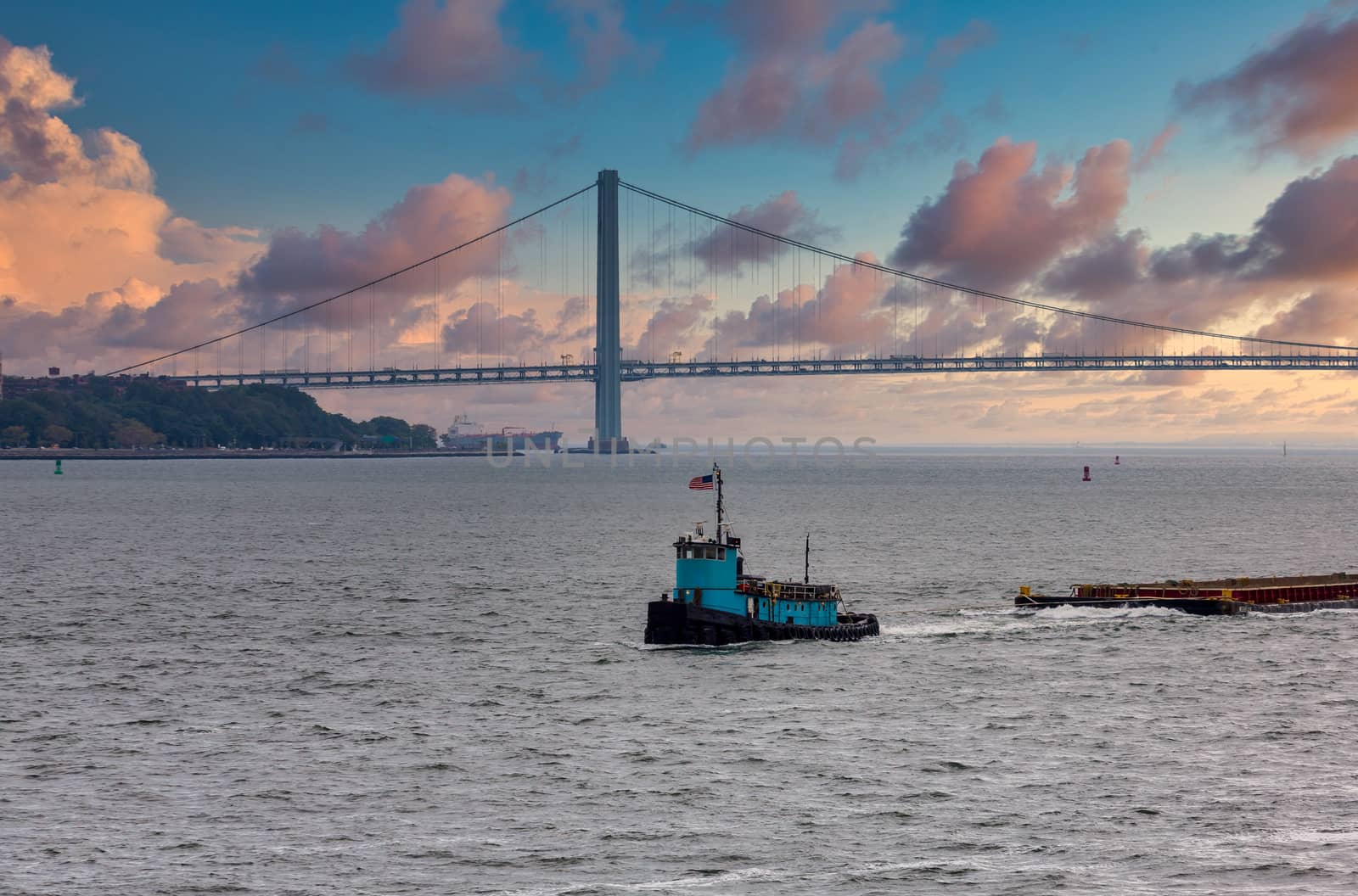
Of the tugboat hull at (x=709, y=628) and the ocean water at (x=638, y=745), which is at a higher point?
the tugboat hull at (x=709, y=628)

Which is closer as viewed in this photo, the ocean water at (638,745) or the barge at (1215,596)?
the ocean water at (638,745)

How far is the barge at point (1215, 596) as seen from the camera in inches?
2434

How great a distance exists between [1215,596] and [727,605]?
2778cm

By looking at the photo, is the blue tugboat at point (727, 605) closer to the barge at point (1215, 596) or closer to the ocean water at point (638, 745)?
the ocean water at point (638, 745)

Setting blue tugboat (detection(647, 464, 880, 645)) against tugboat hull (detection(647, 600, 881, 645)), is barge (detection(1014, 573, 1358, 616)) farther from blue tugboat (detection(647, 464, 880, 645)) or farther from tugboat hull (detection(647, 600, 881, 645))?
tugboat hull (detection(647, 600, 881, 645))

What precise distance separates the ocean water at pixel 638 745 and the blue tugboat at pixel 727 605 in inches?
34.3

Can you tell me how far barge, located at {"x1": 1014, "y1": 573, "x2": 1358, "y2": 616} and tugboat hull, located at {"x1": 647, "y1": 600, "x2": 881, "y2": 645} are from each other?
15281 millimetres

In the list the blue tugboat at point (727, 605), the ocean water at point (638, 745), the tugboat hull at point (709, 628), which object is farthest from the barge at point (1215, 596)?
the tugboat hull at point (709, 628)

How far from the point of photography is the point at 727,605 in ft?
166

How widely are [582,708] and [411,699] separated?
5.78 m

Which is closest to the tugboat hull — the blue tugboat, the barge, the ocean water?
the blue tugboat

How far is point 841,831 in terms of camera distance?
2803 centimetres

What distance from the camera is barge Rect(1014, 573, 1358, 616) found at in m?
61.8

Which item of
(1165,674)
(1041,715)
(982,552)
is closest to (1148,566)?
(982,552)
